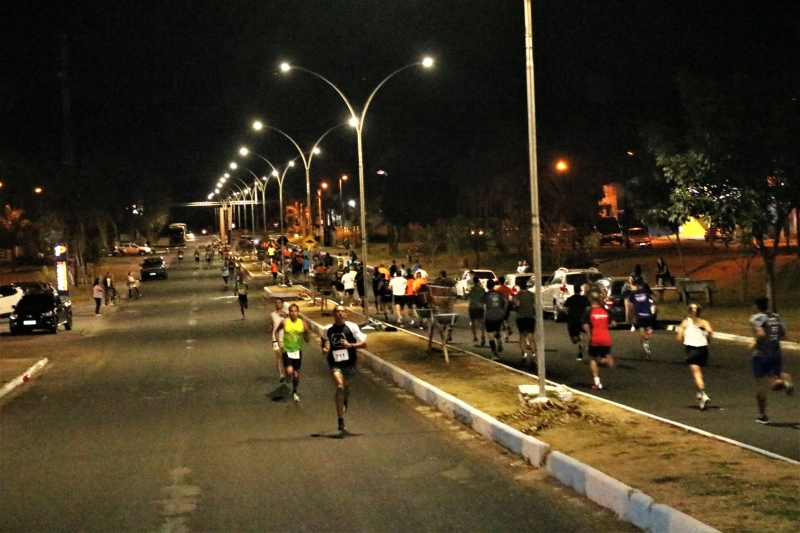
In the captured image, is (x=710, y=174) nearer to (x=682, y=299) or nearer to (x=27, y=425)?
(x=682, y=299)

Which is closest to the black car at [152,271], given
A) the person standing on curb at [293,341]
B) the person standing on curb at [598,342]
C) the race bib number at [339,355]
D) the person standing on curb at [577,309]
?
the person standing on curb at [577,309]

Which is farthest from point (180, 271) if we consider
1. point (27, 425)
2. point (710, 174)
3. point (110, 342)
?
point (27, 425)

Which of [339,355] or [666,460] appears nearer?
[666,460]

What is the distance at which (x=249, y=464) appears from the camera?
10.8 m

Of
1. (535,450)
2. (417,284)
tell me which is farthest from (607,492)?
(417,284)

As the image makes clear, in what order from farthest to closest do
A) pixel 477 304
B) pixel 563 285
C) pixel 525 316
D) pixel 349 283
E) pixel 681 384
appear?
pixel 349 283
pixel 563 285
pixel 477 304
pixel 525 316
pixel 681 384

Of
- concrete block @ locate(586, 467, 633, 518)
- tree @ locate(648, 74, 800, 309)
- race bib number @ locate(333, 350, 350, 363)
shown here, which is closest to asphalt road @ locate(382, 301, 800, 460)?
concrete block @ locate(586, 467, 633, 518)

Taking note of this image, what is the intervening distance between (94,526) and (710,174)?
20643 millimetres

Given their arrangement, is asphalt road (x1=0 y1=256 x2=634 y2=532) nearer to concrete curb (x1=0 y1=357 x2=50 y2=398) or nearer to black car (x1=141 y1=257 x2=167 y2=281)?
concrete curb (x1=0 y1=357 x2=50 y2=398)

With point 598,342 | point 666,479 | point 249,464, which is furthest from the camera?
point 598,342

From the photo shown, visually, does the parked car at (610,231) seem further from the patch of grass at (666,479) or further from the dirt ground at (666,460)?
the patch of grass at (666,479)

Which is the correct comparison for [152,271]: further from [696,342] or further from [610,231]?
[696,342]

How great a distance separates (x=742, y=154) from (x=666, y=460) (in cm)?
1721

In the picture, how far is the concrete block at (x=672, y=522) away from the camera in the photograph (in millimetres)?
6866
